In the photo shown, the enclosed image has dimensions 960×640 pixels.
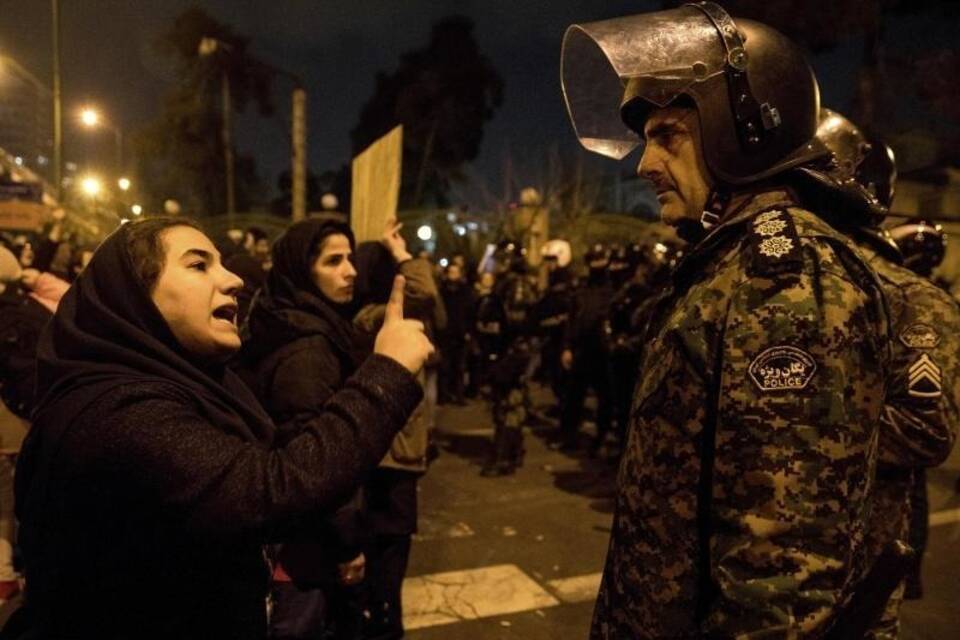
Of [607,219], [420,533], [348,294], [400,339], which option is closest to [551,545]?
[420,533]

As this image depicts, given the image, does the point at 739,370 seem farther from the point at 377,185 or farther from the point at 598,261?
the point at 598,261

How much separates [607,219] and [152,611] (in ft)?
66.6

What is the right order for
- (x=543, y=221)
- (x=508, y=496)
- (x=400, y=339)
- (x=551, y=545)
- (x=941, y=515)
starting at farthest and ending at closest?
(x=543, y=221) → (x=508, y=496) → (x=941, y=515) → (x=551, y=545) → (x=400, y=339)

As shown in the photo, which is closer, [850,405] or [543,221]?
[850,405]

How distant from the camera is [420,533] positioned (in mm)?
5453

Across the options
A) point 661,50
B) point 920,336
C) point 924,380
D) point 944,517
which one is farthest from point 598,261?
point 661,50

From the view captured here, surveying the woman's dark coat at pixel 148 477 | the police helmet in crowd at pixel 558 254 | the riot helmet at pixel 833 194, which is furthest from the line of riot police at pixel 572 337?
the woman's dark coat at pixel 148 477

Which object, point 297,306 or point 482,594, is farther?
point 482,594

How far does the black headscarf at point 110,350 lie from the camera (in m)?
1.51

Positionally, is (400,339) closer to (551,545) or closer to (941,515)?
(551,545)

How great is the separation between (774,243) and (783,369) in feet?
0.93

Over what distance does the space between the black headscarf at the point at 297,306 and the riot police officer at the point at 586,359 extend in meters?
5.24

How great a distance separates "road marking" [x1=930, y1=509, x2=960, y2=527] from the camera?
572cm

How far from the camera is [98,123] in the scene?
28.2 m
